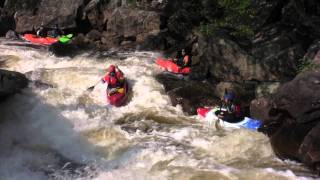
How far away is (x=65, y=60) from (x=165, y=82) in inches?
194

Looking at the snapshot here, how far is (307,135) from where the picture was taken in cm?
952

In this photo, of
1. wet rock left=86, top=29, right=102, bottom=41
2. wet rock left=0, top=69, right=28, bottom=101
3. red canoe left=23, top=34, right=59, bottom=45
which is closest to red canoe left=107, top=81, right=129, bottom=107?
wet rock left=0, top=69, right=28, bottom=101

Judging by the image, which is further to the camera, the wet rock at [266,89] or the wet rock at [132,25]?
the wet rock at [132,25]

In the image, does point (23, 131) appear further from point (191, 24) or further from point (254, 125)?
point (191, 24)

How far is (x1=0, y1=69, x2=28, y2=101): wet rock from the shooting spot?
42.3 feet

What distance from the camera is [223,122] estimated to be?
1216cm

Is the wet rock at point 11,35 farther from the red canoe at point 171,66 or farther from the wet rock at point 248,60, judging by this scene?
the wet rock at point 248,60

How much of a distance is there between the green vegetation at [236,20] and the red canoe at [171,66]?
4.46 feet

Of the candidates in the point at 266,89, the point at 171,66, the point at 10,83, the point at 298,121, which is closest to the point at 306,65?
the point at 266,89

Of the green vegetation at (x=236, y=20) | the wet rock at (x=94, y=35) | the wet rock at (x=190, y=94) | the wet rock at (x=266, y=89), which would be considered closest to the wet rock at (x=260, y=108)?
the wet rock at (x=266, y=89)

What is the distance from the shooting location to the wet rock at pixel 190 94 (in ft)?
44.2

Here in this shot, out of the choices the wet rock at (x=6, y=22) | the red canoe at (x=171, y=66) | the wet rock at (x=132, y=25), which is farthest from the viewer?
the wet rock at (x=6, y=22)

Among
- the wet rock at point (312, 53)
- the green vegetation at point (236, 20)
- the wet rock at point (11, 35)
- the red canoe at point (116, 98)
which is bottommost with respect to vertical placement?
the wet rock at point (11, 35)

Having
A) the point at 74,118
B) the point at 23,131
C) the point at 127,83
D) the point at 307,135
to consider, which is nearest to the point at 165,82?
the point at 127,83
